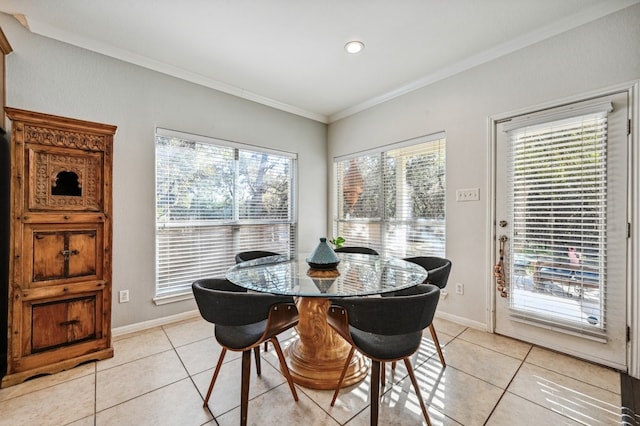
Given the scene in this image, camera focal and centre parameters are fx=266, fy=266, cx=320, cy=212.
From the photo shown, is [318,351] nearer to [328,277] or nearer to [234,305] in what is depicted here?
[328,277]

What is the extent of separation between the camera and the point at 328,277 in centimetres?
186

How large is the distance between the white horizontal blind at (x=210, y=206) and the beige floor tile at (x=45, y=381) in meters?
0.87

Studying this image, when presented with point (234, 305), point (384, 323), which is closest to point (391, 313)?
point (384, 323)

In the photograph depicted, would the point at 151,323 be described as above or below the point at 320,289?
below

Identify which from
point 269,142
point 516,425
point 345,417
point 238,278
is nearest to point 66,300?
point 238,278

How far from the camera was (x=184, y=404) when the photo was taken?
1.64 metres

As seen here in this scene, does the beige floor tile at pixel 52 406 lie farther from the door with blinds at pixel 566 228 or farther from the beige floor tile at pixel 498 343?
the door with blinds at pixel 566 228

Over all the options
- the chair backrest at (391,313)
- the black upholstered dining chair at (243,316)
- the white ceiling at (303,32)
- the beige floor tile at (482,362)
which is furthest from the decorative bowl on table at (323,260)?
the white ceiling at (303,32)

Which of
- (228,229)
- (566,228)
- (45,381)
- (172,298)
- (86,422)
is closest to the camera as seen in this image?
(86,422)

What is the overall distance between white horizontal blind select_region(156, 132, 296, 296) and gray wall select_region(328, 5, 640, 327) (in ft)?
5.88

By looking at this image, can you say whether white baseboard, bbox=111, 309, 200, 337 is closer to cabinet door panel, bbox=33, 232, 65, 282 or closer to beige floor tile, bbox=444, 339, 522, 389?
cabinet door panel, bbox=33, 232, 65, 282

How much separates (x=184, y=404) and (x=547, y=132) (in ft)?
11.3

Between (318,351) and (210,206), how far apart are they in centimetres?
207

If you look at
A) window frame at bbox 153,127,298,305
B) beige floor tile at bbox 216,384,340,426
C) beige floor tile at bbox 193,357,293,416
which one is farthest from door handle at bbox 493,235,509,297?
window frame at bbox 153,127,298,305
